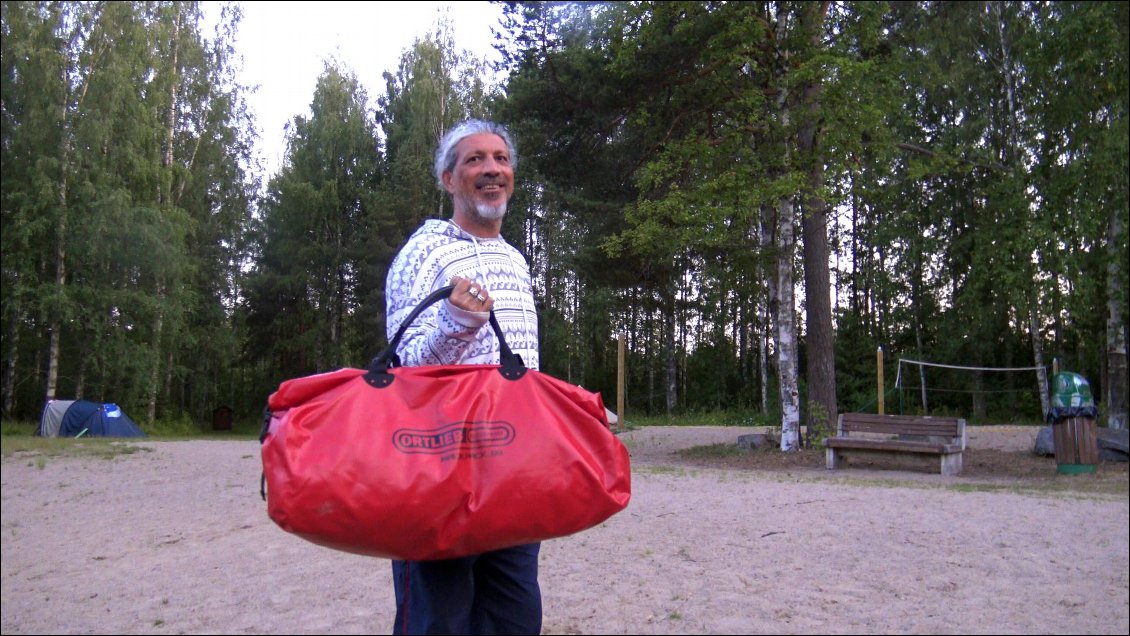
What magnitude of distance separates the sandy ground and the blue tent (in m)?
0.48

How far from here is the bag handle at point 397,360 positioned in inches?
67.1

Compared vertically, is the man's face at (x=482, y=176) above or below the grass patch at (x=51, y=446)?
above

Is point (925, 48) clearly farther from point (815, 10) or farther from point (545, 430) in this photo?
point (545, 430)

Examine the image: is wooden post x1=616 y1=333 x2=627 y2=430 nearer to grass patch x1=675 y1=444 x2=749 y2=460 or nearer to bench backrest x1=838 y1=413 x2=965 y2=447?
grass patch x1=675 y1=444 x2=749 y2=460

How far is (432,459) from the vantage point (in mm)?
1625

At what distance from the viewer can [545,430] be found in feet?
5.69

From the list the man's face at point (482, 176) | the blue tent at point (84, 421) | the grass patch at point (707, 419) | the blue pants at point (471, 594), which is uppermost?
the man's face at point (482, 176)

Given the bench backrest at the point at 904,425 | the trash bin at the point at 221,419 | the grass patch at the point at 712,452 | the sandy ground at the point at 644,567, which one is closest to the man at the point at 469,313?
the trash bin at the point at 221,419

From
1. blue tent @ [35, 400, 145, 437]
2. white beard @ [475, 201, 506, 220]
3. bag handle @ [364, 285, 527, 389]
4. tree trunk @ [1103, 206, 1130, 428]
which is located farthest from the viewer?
tree trunk @ [1103, 206, 1130, 428]

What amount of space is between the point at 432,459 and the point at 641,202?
9974 mm

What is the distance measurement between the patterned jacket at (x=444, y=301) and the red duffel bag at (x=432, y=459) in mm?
89

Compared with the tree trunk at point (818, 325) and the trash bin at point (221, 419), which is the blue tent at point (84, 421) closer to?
the trash bin at point (221, 419)

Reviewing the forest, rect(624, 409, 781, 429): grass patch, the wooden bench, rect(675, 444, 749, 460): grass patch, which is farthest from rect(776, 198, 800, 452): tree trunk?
rect(624, 409, 781, 429): grass patch

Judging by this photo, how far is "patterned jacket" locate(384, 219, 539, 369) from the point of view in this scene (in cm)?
189
